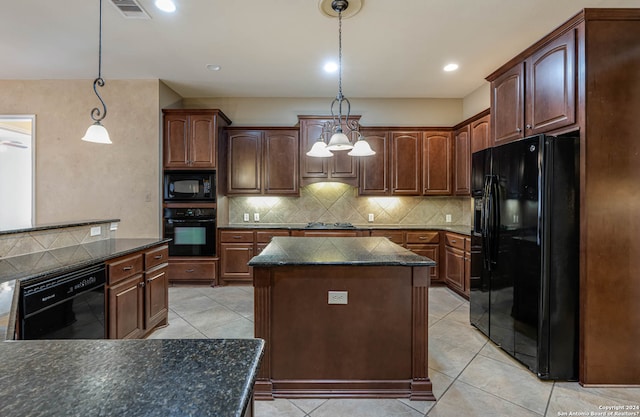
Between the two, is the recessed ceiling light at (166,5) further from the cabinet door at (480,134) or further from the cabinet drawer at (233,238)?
the cabinet door at (480,134)

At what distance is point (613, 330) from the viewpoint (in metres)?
2.08

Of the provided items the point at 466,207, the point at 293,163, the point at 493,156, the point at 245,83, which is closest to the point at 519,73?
the point at 493,156

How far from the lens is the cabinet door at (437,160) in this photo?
15.2 feet

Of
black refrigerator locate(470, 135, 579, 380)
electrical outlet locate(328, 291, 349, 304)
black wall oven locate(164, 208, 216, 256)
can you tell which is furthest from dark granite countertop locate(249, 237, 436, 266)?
black wall oven locate(164, 208, 216, 256)

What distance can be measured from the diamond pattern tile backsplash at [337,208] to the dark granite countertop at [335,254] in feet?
7.15

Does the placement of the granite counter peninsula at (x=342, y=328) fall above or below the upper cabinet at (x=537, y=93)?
below

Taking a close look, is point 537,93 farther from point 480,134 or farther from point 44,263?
point 44,263

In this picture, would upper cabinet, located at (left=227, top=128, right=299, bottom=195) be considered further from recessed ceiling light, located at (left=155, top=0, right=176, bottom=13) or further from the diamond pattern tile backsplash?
recessed ceiling light, located at (left=155, top=0, right=176, bottom=13)

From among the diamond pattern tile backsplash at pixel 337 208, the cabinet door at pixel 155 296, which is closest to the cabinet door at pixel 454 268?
the diamond pattern tile backsplash at pixel 337 208

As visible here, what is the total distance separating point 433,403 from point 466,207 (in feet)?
11.9

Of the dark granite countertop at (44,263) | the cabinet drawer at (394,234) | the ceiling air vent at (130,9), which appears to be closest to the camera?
the dark granite countertop at (44,263)

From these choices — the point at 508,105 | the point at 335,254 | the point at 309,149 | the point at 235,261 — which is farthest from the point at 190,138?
→ the point at 508,105

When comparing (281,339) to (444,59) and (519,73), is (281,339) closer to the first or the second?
(519,73)

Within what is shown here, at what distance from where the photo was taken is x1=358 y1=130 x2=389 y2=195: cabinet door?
15.2ft
